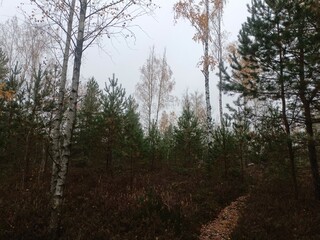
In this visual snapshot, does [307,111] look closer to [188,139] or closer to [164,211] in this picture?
[164,211]

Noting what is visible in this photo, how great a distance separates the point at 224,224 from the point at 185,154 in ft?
24.4

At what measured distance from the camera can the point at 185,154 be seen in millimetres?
15586

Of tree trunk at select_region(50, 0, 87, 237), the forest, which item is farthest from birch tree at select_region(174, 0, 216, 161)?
tree trunk at select_region(50, 0, 87, 237)

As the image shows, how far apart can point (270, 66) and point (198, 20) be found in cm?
754

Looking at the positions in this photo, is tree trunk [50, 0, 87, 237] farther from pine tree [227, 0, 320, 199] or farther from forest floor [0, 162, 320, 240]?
pine tree [227, 0, 320, 199]

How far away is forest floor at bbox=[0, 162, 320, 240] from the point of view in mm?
6621

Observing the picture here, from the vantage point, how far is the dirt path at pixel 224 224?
7.32 meters

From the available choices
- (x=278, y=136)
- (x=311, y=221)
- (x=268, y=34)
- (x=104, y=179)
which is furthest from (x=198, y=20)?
(x=311, y=221)

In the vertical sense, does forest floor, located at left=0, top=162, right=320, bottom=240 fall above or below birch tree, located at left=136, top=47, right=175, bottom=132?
below

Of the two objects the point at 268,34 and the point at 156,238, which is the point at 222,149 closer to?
the point at 268,34

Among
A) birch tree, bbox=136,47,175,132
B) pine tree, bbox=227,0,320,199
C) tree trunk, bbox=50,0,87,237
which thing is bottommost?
tree trunk, bbox=50,0,87,237

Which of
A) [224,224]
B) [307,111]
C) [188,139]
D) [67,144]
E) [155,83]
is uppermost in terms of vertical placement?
[155,83]

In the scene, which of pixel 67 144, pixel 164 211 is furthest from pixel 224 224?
pixel 67 144

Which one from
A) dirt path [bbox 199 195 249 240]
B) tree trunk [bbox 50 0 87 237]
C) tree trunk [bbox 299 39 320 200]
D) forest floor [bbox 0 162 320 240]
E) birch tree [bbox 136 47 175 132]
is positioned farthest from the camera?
birch tree [bbox 136 47 175 132]
